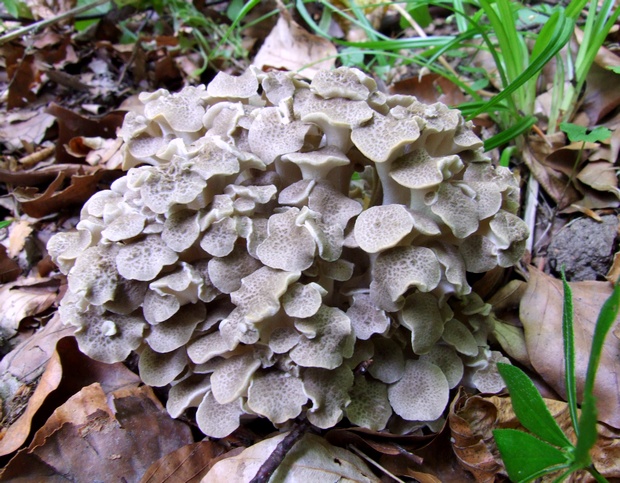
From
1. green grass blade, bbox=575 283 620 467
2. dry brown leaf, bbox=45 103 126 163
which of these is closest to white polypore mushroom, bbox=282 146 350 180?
green grass blade, bbox=575 283 620 467

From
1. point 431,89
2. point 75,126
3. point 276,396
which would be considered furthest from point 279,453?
point 75,126

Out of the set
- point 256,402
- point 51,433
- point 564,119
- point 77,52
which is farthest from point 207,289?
point 77,52

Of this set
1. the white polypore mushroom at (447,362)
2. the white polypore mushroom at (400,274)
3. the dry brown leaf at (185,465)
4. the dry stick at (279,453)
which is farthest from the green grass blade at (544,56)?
the dry brown leaf at (185,465)

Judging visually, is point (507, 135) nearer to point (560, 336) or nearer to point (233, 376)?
point (560, 336)

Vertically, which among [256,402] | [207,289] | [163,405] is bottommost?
[163,405]

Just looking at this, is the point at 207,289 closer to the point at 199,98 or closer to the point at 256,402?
the point at 256,402

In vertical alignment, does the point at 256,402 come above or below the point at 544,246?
above
